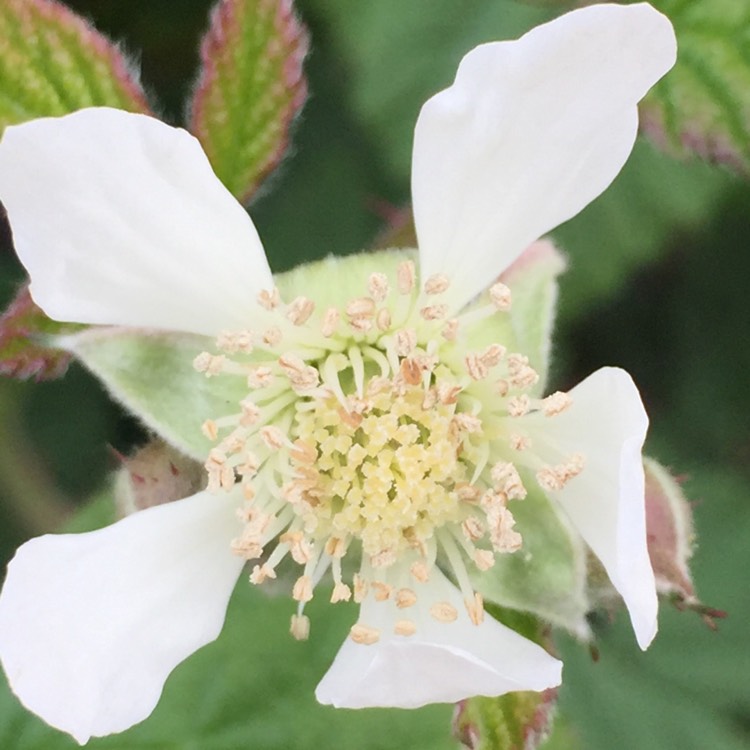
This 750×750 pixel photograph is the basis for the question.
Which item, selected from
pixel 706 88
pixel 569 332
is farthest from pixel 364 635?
pixel 569 332

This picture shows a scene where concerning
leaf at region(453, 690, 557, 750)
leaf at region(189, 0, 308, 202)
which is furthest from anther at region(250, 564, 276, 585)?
leaf at region(189, 0, 308, 202)

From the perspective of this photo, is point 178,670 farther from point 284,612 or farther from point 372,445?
point 372,445

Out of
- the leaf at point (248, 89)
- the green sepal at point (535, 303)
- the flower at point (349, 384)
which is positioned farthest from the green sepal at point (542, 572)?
the leaf at point (248, 89)

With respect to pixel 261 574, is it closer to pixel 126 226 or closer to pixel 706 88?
pixel 126 226

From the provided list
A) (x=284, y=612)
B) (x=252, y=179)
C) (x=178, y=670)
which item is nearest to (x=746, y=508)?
(x=284, y=612)

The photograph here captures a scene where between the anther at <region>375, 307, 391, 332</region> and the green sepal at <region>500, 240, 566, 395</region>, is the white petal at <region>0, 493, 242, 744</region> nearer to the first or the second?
the anther at <region>375, 307, 391, 332</region>

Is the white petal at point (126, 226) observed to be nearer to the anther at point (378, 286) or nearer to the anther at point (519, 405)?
the anther at point (378, 286)
